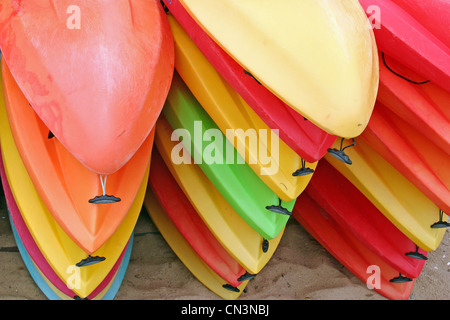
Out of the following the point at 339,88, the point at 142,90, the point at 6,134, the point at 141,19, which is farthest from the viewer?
the point at 6,134

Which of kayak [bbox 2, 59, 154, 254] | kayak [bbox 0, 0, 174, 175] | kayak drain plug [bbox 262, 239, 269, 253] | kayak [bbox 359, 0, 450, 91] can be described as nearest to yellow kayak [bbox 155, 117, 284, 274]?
kayak drain plug [bbox 262, 239, 269, 253]

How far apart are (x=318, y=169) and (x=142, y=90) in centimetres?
98

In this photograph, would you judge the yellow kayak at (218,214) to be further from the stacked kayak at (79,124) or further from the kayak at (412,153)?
the kayak at (412,153)

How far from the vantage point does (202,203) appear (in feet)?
6.88

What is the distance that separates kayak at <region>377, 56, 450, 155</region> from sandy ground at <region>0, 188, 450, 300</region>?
2.23 ft

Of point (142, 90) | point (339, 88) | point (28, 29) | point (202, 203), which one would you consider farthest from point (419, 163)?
point (28, 29)

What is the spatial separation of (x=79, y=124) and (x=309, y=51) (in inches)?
27.1

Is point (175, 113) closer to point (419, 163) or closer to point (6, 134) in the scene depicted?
point (6, 134)

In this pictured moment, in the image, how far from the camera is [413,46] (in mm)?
1846

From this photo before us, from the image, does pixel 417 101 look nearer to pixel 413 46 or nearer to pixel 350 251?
pixel 413 46

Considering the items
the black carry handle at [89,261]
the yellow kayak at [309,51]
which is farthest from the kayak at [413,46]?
the black carry handle at [89,261]

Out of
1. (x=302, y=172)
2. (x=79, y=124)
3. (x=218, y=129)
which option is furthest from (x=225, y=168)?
(x=79, y=124)

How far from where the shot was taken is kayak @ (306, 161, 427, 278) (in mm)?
2217

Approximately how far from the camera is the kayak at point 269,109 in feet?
5.87
